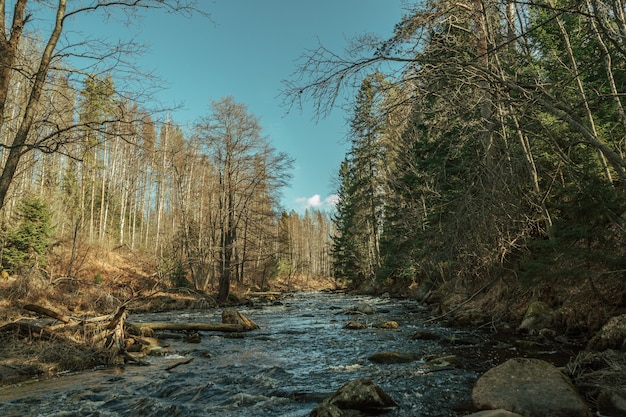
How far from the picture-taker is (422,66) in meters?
4.94

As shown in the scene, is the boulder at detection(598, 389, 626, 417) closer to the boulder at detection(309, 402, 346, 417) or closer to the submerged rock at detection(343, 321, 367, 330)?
Result: the boulder at detection(309, 402, 346, 417)

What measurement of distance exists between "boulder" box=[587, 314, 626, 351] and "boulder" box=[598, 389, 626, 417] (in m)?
2.45

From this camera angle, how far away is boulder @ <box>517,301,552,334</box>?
889 cm

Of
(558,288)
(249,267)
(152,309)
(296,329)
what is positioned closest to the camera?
(558,288)

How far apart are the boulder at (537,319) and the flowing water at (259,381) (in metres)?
1.06

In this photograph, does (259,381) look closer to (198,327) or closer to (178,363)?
(178,363)

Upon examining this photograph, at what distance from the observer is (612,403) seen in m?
4.09

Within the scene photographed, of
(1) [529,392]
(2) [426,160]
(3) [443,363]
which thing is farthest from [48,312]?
(2) [426,160]

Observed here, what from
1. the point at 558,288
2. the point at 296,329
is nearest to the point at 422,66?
the point at 558,288

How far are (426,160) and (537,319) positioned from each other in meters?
10.2

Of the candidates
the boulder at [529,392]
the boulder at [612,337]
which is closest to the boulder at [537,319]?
the boulder at [612,337]

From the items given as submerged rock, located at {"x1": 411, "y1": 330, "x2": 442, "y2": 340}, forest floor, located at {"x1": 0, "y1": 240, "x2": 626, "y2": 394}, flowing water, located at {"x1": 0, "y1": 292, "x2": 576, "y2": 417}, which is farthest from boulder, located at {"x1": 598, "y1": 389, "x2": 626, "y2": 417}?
submerged rock, located at {"x1": 411, "y1": 330, "x2": 442, "y2": 340}

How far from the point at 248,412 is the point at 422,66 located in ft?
16.6

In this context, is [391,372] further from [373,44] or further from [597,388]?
[373,44]
